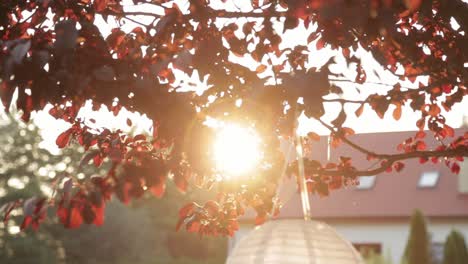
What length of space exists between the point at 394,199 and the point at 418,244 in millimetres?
5025

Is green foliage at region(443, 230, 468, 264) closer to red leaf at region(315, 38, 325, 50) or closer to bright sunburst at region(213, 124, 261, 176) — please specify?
red leaf at region(315, 38, 325, 50)

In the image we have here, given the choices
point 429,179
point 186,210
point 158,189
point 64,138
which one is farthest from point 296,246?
point 429,179

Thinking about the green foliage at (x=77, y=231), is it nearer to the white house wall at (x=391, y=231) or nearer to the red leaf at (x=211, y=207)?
the white house wall at (x=391, y=231)

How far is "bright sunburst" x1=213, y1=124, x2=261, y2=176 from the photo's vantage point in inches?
137

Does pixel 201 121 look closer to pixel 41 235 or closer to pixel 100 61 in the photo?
pixel 100 61

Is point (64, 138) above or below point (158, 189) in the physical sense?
above

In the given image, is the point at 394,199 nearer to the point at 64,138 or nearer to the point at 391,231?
the point at 391,231

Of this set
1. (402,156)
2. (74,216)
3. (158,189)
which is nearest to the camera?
(158,189)

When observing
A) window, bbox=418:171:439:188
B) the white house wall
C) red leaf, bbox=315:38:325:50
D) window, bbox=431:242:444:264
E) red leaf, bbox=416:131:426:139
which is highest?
red leaf, bbox=315:38:325:50

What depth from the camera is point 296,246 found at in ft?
8.91

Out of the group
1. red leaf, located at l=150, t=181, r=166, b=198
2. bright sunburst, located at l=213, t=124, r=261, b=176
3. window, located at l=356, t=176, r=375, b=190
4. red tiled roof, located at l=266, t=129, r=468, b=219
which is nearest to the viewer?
red leaf, located at l=150, t=181, r=166, b=198

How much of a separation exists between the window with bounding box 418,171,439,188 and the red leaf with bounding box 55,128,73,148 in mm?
19004

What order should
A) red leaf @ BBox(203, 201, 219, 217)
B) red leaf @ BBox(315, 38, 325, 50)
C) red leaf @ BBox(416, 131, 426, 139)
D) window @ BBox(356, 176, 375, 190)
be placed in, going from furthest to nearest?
window @ BBox(356, 176, 375, 190), red leaf @ BBox(416, 131, 426, 139), red leaf @ BBox(203, 201, 219, 217), red leaf @ BBox(315, 38, 325, 50)

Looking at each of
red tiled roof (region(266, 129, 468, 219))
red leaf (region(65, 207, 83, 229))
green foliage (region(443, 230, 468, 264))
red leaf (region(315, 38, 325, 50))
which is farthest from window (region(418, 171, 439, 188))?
red leaf (region(65, 207, 83, 229))
